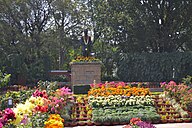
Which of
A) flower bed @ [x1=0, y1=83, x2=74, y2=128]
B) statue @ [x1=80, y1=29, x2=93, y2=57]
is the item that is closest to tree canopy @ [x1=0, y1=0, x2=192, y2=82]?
statue @ [x1=80, y1=29, x2=93, y2=57]

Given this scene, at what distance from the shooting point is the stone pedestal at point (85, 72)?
840 inches

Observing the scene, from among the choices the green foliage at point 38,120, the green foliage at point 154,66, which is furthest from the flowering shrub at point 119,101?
the green foliage at point 154,66

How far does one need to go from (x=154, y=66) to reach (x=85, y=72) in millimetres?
9649

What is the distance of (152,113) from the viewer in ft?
37.7

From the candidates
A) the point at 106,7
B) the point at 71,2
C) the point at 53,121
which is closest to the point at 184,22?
the point at 106,7

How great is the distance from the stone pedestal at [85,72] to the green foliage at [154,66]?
845 cm

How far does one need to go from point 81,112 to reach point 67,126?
5.06ft

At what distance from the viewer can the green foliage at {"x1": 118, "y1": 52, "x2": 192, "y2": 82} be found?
28.0 metres

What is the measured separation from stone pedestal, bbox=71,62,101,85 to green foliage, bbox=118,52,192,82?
8448 mm

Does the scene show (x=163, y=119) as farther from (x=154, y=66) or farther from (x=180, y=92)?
(x=154, y=66)

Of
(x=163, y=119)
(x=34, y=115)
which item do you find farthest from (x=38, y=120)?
(x=163, y=119)

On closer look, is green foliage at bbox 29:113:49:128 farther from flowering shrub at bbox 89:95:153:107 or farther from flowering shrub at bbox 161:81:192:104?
flowering shrub at bbox 161:81:192:104

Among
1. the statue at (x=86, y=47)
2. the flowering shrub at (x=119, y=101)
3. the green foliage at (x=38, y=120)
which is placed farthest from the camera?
the statue at (x=86, y=47)

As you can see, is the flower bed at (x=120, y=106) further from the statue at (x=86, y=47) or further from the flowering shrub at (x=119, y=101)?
the statue at (x=86, y=47)
